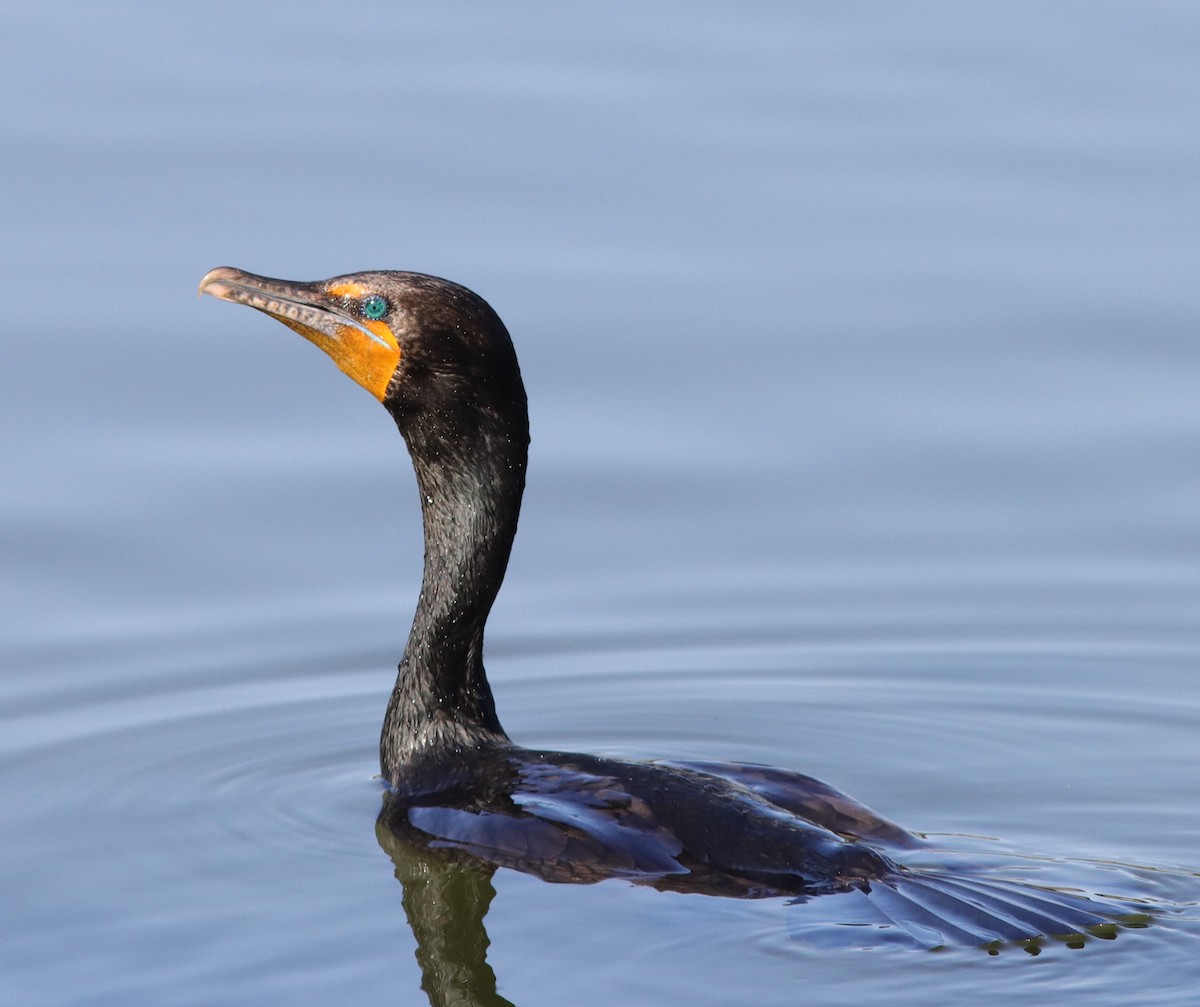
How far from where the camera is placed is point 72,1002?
257 inches

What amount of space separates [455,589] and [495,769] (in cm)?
77

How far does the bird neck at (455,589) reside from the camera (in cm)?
815

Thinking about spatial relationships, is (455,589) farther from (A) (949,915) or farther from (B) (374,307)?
(A) (949,915)

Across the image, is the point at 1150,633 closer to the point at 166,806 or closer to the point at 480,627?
the point at 480,627

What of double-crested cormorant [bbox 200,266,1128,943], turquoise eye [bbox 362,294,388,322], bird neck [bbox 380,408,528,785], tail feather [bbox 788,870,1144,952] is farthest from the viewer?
bird neck [bbox 380,408,528,785]

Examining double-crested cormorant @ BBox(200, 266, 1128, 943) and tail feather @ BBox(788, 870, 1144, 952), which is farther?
double-crested cormorant @ BBox(200, 266, 1128, 943)

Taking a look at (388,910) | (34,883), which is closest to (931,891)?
(388,910)

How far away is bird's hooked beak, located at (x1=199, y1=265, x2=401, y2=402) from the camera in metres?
7.99

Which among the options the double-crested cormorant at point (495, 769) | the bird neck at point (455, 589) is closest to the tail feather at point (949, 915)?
the double-crested cormorant at point (495, 769)

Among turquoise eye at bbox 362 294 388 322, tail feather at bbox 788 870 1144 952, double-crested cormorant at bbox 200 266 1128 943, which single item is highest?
turquoise eye at bbox 362 294 388 322

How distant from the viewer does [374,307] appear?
313 inches

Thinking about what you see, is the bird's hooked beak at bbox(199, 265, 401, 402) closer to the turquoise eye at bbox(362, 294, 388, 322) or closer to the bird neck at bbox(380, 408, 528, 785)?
the turquoise eye at bbox(362, 294, 388, 322)

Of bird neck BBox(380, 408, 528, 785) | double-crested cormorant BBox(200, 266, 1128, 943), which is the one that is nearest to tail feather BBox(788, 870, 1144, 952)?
double-crested cormorant BBox(200, 266, 1128, 943)

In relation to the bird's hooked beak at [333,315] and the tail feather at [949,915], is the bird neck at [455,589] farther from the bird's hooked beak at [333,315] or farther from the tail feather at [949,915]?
the tail feather at [949,915]
